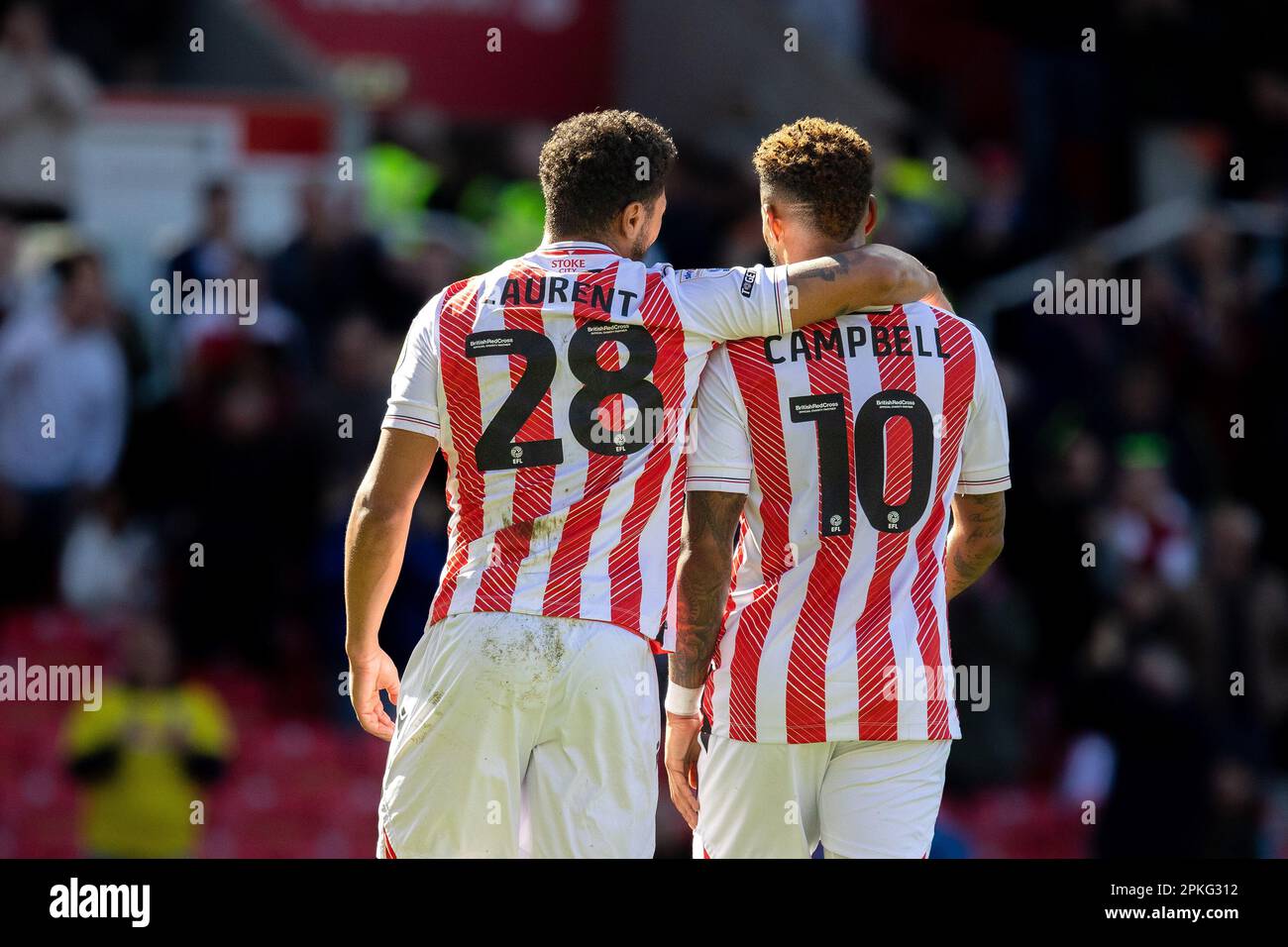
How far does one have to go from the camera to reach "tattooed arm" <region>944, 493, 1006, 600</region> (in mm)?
4703

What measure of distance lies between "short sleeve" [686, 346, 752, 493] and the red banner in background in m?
9.51

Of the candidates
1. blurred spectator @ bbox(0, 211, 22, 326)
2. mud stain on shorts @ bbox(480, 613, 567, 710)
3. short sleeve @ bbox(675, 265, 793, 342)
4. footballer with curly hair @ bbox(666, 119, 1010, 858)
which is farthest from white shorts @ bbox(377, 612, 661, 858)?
blurred spectator @ bbox(0, 211, 22, 326)

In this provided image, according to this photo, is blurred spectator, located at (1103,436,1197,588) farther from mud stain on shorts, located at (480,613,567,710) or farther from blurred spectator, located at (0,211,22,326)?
mud stain on shorts, located at (480,613,567,710)

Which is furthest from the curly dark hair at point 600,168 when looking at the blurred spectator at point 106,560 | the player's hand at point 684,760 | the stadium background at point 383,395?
the blurred spectator at point 106,560

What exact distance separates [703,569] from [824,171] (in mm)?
950

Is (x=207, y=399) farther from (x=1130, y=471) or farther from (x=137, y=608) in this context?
(x=1130, y=471)

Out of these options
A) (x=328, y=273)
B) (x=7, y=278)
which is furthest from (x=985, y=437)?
(x=7, y=278)

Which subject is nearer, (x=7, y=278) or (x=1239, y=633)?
(x=7, y=278)

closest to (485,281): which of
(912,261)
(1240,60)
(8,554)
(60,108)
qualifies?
(912,261)

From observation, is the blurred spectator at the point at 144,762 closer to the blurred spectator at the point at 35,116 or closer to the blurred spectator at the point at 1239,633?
the blurred spectator at the point at 35,116

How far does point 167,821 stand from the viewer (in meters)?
8.34

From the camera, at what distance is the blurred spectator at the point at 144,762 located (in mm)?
8312

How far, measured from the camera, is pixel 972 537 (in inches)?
188

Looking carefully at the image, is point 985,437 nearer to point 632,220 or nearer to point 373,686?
point 632,220
